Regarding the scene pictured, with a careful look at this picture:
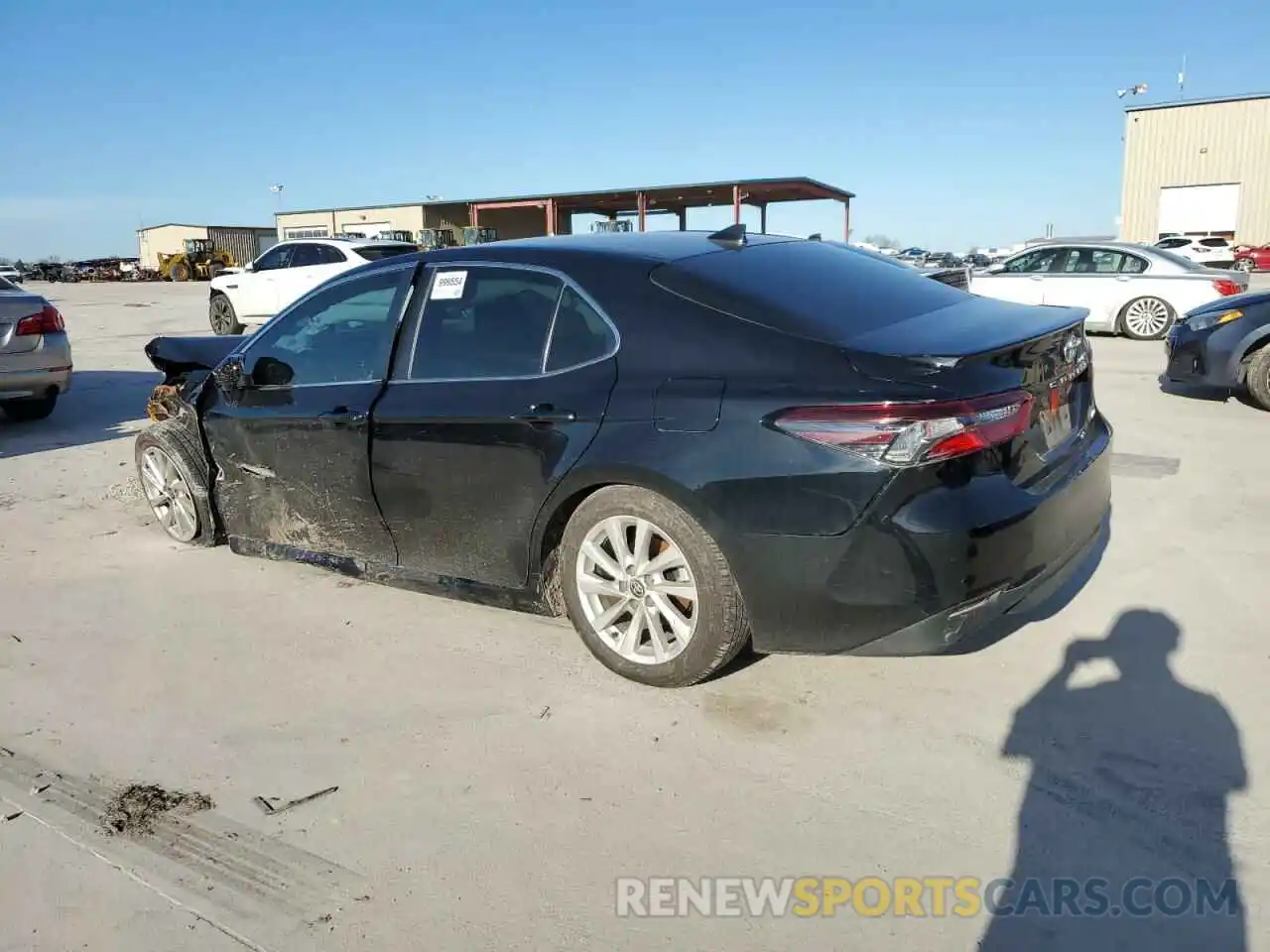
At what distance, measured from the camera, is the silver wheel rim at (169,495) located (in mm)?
5082

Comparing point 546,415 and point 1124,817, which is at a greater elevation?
point 546,415

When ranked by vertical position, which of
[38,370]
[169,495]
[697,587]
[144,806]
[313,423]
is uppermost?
[313,423]

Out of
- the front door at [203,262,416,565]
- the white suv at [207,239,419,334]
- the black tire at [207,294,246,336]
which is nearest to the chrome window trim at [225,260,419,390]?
the front door at [203,262,416,565]

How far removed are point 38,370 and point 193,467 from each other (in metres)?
4.64

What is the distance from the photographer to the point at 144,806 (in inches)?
111

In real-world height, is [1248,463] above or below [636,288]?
below

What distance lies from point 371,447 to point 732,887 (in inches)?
91.7

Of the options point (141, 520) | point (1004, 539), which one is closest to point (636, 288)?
point (1004, 539)

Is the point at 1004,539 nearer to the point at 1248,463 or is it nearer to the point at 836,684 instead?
the point at 836,684

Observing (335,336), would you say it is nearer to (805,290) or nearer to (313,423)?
(313,423)

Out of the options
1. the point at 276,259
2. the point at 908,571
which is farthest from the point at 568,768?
the point at 276,259

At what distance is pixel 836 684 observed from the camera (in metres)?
3.42

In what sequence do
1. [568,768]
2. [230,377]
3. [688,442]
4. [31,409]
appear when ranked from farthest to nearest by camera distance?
[31,409] < [230,377] < [688,442] < [568,768]

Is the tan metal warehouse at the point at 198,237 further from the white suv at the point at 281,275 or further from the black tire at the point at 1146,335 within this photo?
the black tire at the point at 1146,335
